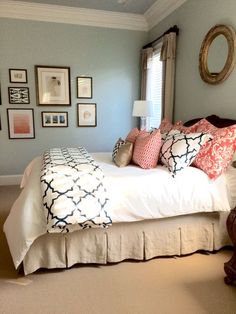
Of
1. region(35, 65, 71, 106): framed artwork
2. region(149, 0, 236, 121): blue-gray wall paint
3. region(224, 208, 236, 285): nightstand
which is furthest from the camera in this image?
region(35, 65, 71, 106): framed artwork

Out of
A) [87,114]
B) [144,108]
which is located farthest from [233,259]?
[87,114]

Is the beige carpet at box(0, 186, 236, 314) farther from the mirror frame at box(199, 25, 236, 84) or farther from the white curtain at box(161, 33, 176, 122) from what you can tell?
the white curtain at box(161, 33, 176, 122)

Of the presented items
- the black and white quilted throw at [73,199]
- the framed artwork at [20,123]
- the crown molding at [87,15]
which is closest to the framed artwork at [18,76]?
the framed artwork at [20,123]

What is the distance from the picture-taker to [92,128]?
4594mm

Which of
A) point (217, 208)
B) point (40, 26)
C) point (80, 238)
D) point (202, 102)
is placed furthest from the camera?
point (40, 26)

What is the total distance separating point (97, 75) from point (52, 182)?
2.98 meters

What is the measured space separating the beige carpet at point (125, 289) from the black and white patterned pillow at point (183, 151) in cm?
79

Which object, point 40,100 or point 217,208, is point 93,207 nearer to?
point 217,208

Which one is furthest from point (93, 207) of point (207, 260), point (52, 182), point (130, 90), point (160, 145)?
point (130, 90)

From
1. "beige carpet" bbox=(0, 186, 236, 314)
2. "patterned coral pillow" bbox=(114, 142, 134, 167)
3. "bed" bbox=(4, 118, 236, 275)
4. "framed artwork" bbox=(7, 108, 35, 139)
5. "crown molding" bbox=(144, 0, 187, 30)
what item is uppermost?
"crown molding" bbox=(144, 0, 187, 30)

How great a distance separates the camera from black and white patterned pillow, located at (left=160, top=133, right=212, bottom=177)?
87.5 inches

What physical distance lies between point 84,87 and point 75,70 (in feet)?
1.01

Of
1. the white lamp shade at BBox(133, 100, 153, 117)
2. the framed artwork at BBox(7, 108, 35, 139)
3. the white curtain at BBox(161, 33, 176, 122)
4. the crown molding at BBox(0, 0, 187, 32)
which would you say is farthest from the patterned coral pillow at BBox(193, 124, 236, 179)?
the framed artwork at BBox(7, 108, 35, 139)

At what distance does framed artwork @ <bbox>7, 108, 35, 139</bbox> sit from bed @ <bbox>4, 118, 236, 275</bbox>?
224 centimetres
